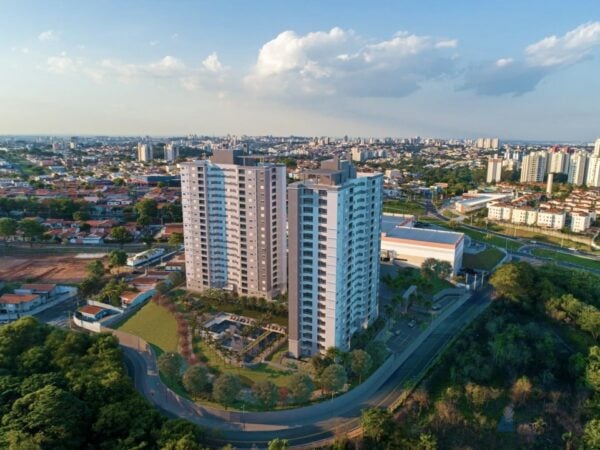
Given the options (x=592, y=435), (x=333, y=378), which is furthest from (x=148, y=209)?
(x=592, y=435)

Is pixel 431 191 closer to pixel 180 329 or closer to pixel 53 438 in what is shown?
pixel 180 329

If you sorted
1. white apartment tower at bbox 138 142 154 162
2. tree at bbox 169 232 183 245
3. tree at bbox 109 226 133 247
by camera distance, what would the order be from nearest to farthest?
tree at bbox 169 232 183 245 < tree at bbox 109 226 133 247 < white apartment tower at bbox 138 142 154 162

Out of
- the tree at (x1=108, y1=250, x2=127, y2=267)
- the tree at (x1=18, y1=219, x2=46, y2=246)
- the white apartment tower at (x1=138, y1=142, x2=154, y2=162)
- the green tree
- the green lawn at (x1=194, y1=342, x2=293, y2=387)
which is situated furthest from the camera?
the white apartment tower at (x1=138, y1=142, x2=154, y2=162)

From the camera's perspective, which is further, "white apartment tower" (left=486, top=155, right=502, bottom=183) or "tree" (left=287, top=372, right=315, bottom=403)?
"white apartment tower" (left=486, top=155, right=502, bottom=183)

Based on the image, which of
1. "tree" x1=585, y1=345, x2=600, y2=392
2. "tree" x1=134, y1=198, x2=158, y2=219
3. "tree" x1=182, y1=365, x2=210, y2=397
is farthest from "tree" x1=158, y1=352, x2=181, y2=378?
"tree" x1=134, y1=198, x2=158, y2=219

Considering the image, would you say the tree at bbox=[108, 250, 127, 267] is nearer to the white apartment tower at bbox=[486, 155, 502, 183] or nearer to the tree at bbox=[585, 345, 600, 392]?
the tree at bbox=[585, 345, 600, 392]

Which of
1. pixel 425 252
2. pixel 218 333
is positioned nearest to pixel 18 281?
pixel 218 333

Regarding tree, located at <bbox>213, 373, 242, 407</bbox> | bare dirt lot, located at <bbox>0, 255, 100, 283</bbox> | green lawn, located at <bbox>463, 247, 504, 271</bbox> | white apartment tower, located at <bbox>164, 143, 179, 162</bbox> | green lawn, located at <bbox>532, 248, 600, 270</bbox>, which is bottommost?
green lawn, located at <bbox>532, 248, 600, 270</bbox>

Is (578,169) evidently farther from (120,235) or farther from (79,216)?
(79,216)
